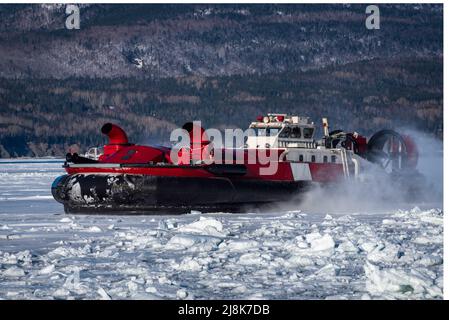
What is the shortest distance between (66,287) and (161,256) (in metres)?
2.28

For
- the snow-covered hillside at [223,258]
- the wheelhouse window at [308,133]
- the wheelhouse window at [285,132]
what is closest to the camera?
the snow-covered hillside at [223,258]

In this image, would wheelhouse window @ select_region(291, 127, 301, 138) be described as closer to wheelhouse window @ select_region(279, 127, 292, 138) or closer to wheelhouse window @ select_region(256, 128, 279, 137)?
wheelhouse window @ select_region(279, 127, 292, 138)

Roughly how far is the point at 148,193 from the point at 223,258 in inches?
242

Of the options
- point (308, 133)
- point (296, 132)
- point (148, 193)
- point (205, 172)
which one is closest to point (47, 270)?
point (148, 193)

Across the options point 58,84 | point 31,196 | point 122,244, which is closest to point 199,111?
point 58,84

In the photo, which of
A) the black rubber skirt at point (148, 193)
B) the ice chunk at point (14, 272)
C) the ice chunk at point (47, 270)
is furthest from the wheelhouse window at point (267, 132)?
the ice chunk at point (14, 272)

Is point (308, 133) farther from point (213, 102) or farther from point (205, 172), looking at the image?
point (213, 102)

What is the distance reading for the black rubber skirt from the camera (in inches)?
666

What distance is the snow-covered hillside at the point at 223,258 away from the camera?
896 centimetres

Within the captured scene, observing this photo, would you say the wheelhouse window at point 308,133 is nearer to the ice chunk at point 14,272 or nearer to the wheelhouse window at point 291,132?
the wheelhouse window at point 291,132

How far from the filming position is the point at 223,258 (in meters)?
11.0
